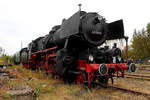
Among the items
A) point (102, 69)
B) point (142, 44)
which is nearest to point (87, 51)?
point (102, 69)

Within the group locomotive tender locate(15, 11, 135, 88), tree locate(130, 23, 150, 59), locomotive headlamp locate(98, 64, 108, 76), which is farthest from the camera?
tree locate(130, 23, 150, 59)

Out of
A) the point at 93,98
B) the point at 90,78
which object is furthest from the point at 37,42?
the point at 93,98

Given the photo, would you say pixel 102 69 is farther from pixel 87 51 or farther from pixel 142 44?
pixel 142 44

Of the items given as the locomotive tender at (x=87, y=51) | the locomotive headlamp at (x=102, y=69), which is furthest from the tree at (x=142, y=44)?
the locomotive headlamp at (x=102, y=69)

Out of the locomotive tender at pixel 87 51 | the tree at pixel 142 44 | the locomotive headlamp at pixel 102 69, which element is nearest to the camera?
the locomotive headlamp at pixel 102 69

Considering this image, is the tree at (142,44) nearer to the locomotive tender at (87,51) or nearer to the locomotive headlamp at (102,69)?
the locomotive tender at (87,51)

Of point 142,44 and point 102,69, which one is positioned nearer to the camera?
point 102,69

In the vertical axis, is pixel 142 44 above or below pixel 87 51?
above

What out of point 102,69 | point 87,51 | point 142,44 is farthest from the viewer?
point 142,44

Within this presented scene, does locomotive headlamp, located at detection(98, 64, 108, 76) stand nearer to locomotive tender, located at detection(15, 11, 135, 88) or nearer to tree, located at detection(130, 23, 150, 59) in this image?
locomotive tender, located at detection(15, 11, 135, 88)

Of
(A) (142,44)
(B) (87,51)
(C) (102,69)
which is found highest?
(A) (142,44)

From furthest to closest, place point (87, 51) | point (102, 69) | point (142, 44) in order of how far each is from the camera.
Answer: point (142, 44) < point (87, 51) < point (102, 69)

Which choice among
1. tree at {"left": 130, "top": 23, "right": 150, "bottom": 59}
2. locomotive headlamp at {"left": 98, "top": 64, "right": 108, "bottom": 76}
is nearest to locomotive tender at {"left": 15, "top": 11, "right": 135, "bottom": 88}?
locomotive headlamp at {"left": 98, "top": 64, "right": 108, "bottom": 76}

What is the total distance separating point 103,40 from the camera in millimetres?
8445
